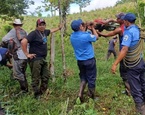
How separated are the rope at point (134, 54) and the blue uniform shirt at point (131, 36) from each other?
0.09 m

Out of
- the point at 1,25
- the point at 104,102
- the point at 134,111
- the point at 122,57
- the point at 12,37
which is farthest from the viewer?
the point at 1,25

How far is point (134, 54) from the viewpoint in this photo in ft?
17.8

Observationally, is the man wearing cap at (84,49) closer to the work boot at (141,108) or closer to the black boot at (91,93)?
the black boot at (91,93)

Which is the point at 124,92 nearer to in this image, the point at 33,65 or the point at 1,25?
the point at 33,65

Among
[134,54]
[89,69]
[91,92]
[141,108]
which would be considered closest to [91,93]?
[91,92]

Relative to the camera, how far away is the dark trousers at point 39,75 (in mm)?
6422

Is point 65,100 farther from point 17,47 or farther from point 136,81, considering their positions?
point 136,81

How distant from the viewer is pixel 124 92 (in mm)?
6953

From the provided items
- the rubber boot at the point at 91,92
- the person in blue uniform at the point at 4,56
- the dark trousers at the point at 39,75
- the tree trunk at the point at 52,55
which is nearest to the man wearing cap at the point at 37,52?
the dark trousers at the point at 39,75

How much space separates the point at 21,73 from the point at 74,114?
1.97 metres

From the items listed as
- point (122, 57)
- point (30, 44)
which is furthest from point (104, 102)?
point (30, 44)

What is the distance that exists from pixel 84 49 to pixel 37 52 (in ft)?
→ 3.46

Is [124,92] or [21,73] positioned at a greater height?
[21,73]

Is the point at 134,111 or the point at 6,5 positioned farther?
the point at 6,5
